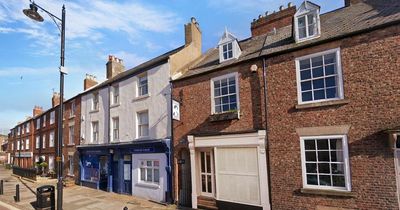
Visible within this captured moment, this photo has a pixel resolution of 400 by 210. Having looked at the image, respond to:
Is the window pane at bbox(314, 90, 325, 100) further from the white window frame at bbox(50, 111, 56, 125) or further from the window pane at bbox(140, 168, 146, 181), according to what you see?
the white window frame at bbox(50, 111, 56, 125)

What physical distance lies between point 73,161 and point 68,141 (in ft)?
6.91

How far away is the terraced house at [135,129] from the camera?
15342 millimetres

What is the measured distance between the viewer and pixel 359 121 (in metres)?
9.14

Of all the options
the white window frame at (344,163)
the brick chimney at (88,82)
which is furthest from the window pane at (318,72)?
the brick chimney at (88,82)

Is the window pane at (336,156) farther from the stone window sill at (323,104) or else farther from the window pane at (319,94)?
the window pane at (319,94)

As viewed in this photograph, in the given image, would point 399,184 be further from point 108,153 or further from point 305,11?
point 108,153

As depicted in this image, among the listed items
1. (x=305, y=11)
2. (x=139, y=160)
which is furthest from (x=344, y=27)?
(x=139, y=160)

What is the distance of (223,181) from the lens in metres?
12.3

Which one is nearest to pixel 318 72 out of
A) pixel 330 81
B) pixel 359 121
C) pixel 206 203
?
pixel 330 81

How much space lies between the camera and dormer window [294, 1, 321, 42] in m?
10.8

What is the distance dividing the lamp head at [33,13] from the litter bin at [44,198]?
7385mm

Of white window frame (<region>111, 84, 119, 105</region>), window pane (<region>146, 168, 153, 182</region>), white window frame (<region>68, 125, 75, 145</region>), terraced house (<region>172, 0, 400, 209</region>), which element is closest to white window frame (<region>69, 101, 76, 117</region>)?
white window frame (<region>68, 125, 75, 145</region>)

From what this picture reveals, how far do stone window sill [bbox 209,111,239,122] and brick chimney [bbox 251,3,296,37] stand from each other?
20.0 ft

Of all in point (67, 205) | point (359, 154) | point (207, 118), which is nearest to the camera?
point (359, 154)
